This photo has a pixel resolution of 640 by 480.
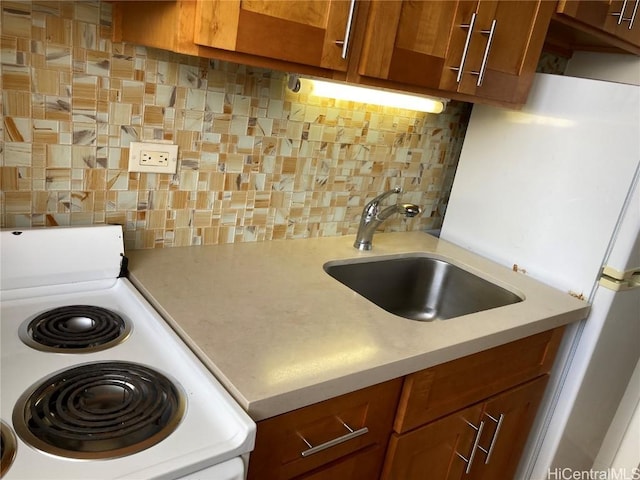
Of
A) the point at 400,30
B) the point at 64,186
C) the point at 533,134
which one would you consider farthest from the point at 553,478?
the point at 64,186

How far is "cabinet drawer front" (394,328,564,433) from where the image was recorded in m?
1.15

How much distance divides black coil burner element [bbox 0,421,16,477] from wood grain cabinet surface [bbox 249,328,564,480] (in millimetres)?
368

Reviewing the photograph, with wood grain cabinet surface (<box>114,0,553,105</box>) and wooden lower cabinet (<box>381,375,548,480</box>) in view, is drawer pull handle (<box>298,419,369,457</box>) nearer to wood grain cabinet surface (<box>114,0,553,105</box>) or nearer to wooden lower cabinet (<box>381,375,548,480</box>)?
wooden lower cabinet (<box>381,375,548,480</box>)

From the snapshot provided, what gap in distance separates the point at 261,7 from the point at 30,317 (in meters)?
0.78

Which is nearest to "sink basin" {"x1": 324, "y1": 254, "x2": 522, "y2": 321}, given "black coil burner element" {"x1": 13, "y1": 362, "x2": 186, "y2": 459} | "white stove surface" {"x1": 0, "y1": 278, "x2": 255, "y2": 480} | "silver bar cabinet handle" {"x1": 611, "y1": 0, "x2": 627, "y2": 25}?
"white stove surface" {"x1": 0, "y1": 278, "x2": 255, "y2": 480}

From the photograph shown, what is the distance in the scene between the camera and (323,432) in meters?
1.00

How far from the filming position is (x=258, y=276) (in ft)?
4.39

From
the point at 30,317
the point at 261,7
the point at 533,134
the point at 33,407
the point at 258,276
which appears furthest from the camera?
the point at 533,134

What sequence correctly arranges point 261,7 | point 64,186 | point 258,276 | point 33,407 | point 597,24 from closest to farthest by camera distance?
point 33,407, point 261,7, point 64,186, point 258,276, point 597,24

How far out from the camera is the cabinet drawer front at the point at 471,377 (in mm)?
1153

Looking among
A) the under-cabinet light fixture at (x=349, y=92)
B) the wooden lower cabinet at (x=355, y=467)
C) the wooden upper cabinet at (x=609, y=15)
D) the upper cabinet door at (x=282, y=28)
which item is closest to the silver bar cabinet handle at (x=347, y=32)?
the upper cabinet door at (x=282, y=28)

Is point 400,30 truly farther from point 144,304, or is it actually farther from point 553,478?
point 553,478

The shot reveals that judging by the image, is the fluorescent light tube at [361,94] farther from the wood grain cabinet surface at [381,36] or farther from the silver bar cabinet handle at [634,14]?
the silver bar cabinet handle at [634,14]

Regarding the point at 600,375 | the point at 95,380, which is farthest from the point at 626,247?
the point at 95,380
